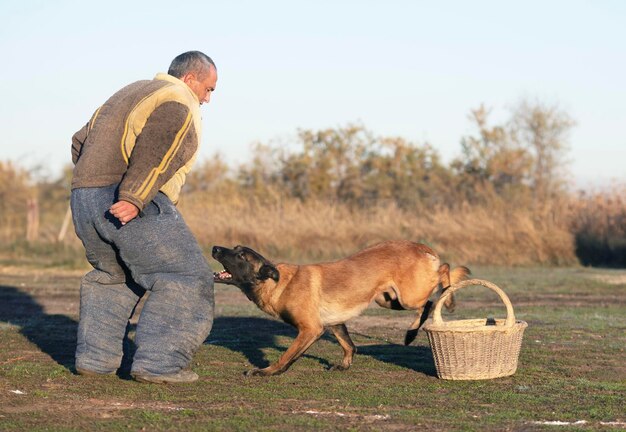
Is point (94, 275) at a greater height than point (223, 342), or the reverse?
point (94, 275)

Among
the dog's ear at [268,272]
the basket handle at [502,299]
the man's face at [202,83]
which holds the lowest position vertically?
the basket handle at [502,299]

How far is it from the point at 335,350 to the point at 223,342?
1315 millimetres

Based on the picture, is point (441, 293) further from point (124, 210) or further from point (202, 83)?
point (124, 210)

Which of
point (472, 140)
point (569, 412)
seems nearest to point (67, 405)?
point (569, 412)

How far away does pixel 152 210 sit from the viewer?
24.7ft

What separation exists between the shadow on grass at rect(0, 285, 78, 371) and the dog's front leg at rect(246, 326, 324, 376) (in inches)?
66.5

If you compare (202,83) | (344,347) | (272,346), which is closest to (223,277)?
(344,347)

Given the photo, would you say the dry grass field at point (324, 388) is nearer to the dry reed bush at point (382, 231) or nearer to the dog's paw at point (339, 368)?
the dog's paw at point (339, 368)

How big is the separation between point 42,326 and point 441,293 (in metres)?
5.15

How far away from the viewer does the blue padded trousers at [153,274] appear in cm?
745

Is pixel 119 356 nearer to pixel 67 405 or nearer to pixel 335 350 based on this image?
pixel 67 405

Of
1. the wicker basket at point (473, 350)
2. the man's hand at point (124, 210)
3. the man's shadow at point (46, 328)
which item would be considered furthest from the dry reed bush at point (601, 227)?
the man's hand at point (124, 210)

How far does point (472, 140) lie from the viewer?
38344 millimetres

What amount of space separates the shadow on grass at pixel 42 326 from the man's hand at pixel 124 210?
6.16 ft
